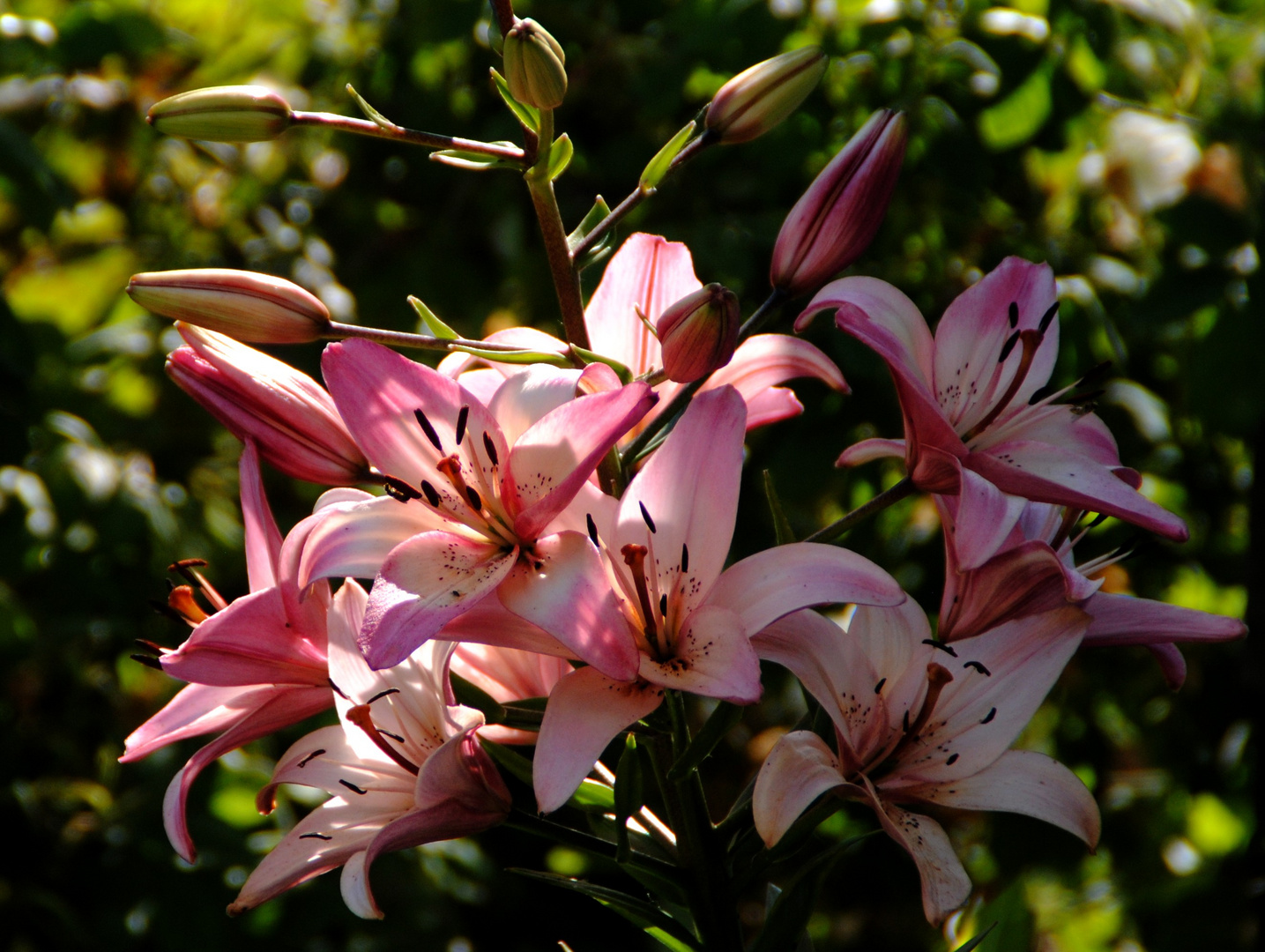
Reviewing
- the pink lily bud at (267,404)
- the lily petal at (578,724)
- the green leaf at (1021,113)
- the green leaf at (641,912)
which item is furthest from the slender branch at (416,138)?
the green leaf at (1021,113)

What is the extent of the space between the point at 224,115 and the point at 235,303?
190 mm

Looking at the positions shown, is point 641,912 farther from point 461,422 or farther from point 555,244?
point 555,244

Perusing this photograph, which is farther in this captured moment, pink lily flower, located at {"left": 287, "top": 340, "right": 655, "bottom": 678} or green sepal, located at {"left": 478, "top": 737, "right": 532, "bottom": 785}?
green sepal, located at {"left": 478, "top": 737, "right": 532, "bottom": 785}

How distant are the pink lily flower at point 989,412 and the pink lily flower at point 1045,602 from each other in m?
0.04

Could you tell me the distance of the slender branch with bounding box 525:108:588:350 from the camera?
1009 millimetres

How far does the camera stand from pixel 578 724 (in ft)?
2.73

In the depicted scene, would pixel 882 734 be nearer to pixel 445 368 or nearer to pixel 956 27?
pixel 445 368

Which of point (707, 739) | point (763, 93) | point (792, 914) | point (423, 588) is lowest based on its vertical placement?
point (792, 914)

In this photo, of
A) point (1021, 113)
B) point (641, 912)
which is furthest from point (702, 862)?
point (1021, 113)

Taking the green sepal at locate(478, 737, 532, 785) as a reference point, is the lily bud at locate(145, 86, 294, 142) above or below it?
above

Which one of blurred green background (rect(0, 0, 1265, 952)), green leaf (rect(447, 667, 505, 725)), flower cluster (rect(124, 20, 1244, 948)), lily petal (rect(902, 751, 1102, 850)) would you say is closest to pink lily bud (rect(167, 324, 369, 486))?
flower cluster (rect(124, 20, 1244, 948))

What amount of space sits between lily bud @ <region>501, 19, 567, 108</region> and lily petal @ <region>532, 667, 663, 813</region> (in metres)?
0.47

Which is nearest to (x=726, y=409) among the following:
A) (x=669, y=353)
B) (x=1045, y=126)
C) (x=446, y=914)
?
(x=669, y=353)

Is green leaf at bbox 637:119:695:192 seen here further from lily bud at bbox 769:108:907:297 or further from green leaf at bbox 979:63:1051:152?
green leaf at bbox 979:63:1051:152
